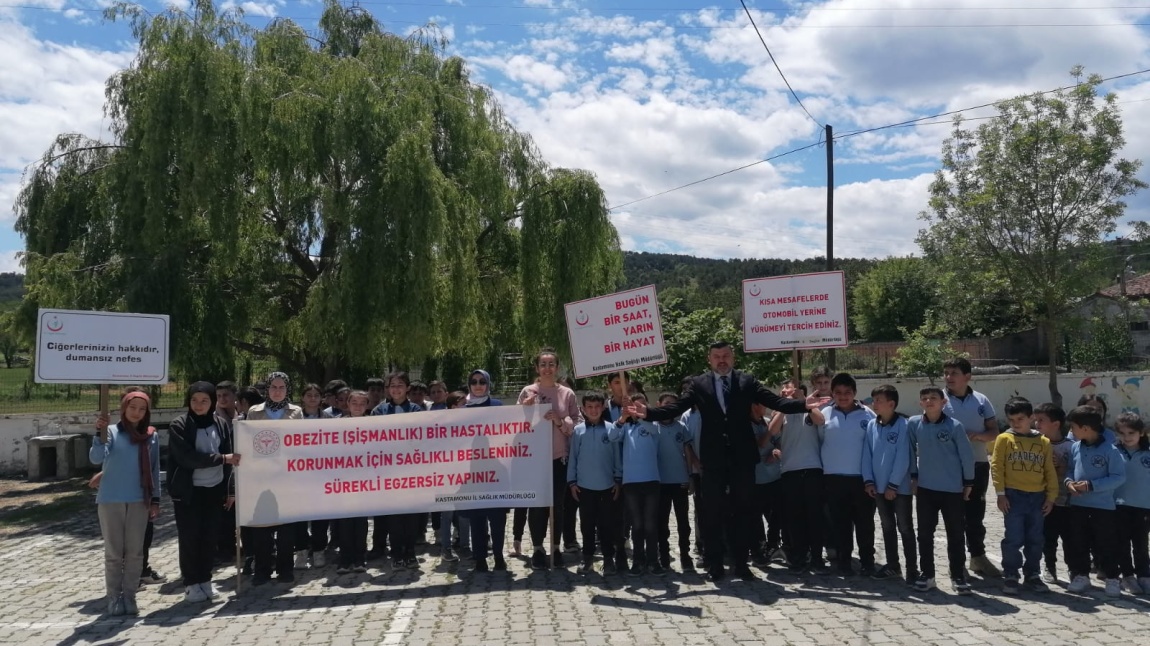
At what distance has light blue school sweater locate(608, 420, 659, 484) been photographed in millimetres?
6871

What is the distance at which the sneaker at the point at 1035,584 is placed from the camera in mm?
6242

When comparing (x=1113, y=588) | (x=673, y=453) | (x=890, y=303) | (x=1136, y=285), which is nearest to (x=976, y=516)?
(x=1113, y=588)

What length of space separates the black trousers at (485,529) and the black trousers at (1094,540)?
4.47 m

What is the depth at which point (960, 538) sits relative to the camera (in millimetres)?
6309

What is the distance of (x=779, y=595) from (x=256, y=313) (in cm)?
1036

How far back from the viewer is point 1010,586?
A: 6.23m

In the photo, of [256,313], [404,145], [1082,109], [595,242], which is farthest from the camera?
[1082,109]

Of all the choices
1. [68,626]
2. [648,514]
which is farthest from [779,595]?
[68,626]

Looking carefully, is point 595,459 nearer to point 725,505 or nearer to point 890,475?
point 725,505

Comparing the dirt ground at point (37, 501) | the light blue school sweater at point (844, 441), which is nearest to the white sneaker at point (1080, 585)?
the light blue school sweater at point (844, 441)

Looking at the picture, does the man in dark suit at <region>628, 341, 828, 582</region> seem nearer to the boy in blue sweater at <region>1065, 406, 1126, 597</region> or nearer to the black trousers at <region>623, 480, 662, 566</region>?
the black trousers at <region>623, 480, 662, 566</region>

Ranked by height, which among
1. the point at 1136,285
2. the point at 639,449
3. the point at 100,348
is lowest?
the point at 639,449

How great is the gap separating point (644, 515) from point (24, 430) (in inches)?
537

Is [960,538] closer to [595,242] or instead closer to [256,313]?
[595,242]
